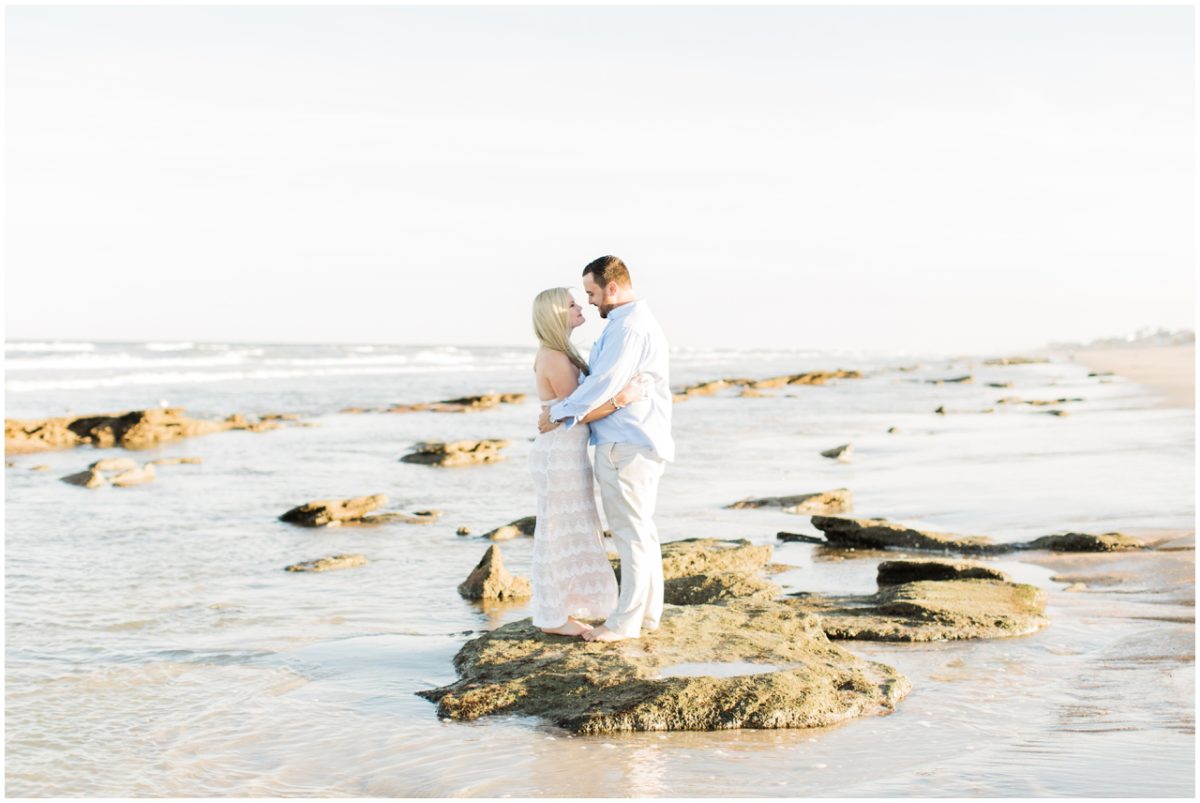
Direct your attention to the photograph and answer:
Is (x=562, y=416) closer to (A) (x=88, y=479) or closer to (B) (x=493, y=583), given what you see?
(B) (x=493, y=583)

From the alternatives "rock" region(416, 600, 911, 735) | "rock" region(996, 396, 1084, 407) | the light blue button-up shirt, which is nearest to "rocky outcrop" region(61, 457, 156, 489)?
"rock" region(416, 600, 911, 735)

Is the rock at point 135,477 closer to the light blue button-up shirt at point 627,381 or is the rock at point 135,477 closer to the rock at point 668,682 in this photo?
the rock at point 668,682

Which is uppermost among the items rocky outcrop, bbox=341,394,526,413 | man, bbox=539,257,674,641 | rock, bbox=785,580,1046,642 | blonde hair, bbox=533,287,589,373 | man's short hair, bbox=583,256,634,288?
man's short hair, bbox=583,256,634,288

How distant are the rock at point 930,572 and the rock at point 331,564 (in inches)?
190

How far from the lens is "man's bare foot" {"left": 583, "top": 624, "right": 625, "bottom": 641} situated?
6723mm

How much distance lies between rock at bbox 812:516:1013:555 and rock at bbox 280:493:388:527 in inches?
217

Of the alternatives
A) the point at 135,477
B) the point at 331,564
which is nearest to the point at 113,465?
the point at 135,477

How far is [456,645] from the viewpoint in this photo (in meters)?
7.67

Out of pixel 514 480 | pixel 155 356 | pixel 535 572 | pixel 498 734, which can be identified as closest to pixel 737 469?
pixel 514 480

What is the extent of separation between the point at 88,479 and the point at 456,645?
37.9 feet

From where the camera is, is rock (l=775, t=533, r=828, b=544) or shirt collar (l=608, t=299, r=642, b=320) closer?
shirt collar (l=608, t=299, r=642, b=320)

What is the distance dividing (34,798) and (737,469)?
14104mm

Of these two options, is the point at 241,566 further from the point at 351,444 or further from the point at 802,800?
the point at 351,444

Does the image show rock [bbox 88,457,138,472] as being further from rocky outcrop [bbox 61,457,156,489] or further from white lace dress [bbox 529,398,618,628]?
white lace dress [bbox 529,398,618,628]
